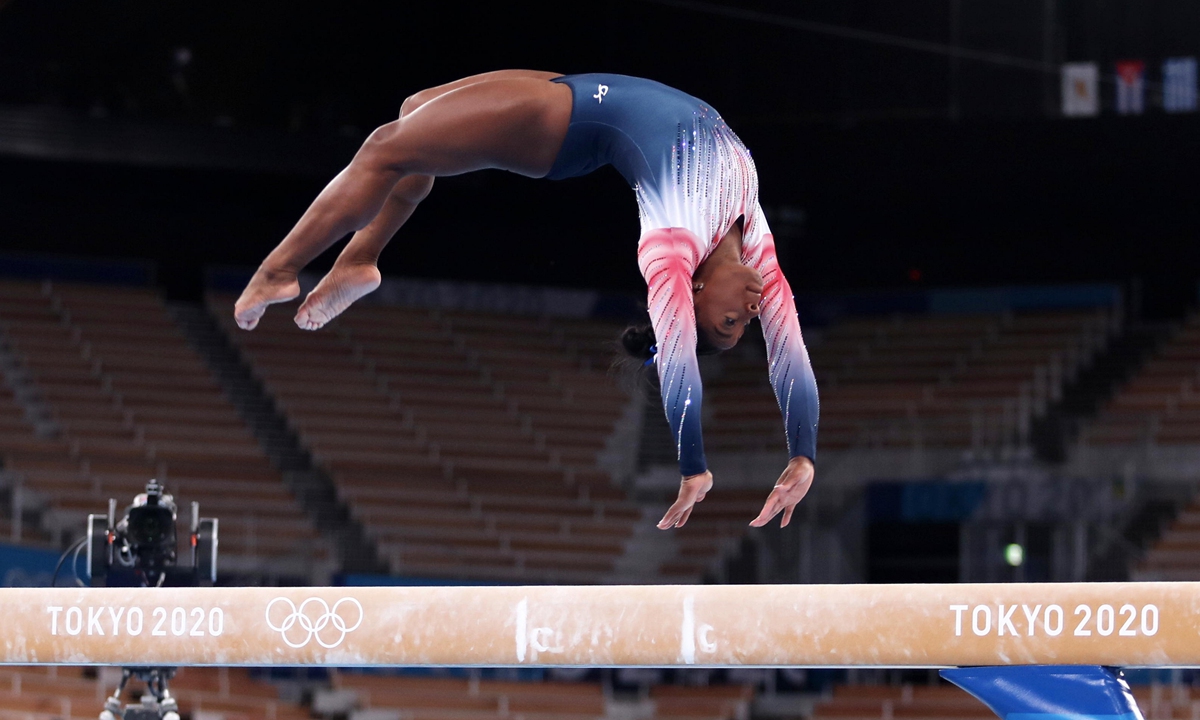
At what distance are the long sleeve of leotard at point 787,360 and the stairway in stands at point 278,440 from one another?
8.80 m

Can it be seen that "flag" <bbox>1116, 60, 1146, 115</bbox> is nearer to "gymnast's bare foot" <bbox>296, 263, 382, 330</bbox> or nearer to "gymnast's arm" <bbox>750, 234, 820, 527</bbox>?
"gymnast's arm" <bbox>750, 234, 820, 527</bbox>

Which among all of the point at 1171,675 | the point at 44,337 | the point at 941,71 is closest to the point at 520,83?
the point at 1171,675

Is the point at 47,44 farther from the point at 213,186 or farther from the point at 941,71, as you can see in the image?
the point at 941,71

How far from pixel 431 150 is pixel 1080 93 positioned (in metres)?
10.9

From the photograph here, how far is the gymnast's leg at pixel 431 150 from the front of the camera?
434 cm

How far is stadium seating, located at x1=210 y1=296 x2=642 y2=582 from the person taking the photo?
13.6 meters

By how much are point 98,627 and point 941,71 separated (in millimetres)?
11800

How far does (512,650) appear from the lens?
3.95 metres

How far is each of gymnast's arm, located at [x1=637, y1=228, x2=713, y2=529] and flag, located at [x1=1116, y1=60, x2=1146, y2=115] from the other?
35.5 feet

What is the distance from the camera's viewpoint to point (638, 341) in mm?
4539

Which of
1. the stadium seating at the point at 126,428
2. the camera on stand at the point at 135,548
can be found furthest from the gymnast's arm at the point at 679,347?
the stadium seating at the point at 126,428

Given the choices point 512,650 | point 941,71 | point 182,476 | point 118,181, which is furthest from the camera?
point 118,181

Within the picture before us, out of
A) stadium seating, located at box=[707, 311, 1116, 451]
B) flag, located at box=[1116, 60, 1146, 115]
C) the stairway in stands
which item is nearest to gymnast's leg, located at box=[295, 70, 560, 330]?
the stairway in stands

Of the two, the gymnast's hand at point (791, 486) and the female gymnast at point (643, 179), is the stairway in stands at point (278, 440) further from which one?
the gymnast's hand at point (791, 486)
